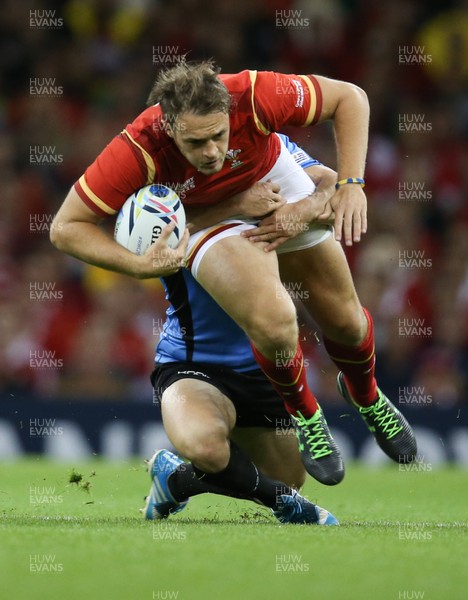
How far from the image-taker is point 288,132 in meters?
11.5

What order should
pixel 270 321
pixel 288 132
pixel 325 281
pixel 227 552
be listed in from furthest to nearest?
pixel 288 132, pixel 325 281, pixel 270 321, pixel 227 552

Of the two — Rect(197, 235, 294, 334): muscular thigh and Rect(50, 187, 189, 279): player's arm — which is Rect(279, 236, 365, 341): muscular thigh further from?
Rect(50, 187, 189, 279): player's arm

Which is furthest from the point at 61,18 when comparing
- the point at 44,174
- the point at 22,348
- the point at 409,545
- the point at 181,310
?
the point at 409,545

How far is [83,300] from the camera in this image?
37.6 ft

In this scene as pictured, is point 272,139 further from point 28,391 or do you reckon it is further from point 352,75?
point 352,75

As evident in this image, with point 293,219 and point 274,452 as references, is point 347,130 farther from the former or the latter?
point 274,452

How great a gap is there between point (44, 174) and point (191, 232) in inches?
280

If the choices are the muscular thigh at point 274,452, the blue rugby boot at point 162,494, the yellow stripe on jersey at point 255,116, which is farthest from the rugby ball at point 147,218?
the muscular thigh at point 274,452

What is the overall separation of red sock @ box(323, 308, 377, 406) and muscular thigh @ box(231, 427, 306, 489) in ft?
1.36

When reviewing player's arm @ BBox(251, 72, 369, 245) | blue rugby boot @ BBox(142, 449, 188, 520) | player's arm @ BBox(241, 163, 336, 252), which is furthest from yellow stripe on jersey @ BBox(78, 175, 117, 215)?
blue rugby boot @ BBox(142, 449, 188, 520)

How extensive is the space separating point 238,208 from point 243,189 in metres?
0.10

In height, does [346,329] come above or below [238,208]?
below

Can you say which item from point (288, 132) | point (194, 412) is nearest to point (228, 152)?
point (194, 412)

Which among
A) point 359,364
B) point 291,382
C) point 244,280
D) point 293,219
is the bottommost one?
point 359,364
